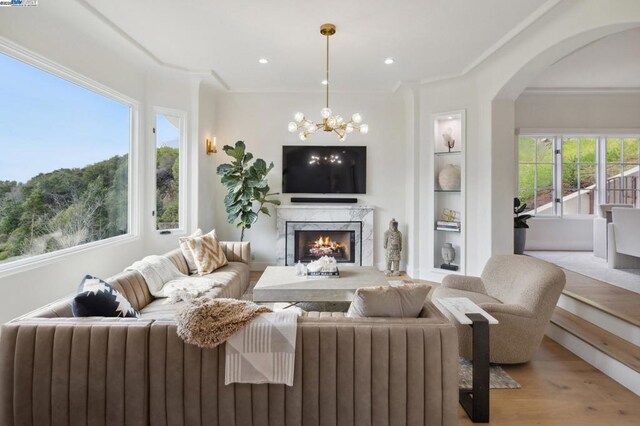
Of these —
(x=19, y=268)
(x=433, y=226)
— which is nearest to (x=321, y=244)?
(x=433, y=226)

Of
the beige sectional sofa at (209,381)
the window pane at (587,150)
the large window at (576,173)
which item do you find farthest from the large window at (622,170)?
the beige sectional sofa at (209,381)

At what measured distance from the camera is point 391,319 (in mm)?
1757

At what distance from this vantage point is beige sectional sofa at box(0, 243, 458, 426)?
5.35 ft

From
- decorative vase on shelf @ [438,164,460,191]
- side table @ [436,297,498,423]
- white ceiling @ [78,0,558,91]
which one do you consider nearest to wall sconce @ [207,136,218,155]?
white ceiling @ [78,0,558,91]

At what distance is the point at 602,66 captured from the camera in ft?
14.6

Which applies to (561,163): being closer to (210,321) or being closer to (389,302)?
(389,302)

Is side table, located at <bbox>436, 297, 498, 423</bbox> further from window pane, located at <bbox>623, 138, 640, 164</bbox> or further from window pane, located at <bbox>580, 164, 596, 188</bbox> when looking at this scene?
window pane, located at <bbox>623, 138, 640, 164</bbox>

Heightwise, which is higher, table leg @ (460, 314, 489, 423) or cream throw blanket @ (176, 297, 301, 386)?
cream throw blanket @ (176, 297, 301, 386)

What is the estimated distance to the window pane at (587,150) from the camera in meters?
5.94

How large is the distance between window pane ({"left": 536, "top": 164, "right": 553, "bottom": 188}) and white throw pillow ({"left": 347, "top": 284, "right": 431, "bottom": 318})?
5.52m

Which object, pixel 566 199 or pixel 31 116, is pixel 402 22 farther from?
pixel 566 199

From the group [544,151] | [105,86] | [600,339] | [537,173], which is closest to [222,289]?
[105,86]

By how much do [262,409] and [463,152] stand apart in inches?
168

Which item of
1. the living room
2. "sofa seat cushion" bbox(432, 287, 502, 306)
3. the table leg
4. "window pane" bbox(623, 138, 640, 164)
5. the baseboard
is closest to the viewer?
the living room
